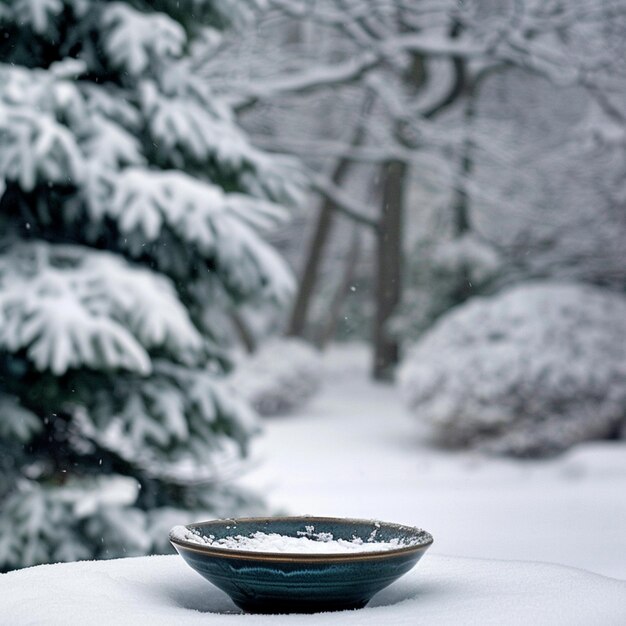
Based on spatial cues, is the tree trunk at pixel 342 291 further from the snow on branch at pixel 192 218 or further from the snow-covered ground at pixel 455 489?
the snow on branch at pixel 192 218

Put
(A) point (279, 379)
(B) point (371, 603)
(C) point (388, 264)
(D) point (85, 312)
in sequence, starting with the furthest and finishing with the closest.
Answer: (C) point (388, 264) < (A) point (279, 379) < (D) point (85, 312) < (B) point (371, 603)

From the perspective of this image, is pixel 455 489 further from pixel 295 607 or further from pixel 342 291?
pixel 342 291

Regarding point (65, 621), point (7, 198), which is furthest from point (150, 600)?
point (7, 198)

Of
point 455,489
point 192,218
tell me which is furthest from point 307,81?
point 192,218

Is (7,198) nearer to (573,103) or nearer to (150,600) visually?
(150,600)

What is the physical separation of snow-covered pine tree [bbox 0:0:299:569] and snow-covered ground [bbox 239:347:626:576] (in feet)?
3.64

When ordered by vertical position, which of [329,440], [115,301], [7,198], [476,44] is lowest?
[329,440]

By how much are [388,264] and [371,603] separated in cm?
1134

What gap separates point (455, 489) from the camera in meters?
7.74

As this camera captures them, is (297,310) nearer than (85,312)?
No

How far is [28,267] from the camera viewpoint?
3.72 m

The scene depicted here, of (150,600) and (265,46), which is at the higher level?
(265,46)

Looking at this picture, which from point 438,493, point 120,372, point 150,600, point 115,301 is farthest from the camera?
point 438,493

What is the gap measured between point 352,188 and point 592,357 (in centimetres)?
833
